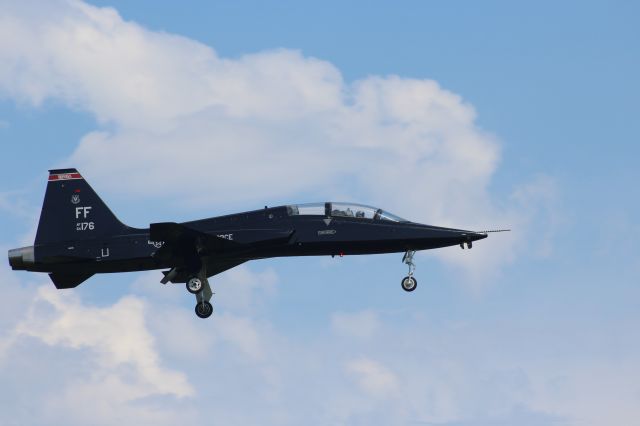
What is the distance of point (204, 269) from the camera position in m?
46.2

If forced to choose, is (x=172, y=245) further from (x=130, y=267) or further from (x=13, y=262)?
(x=13, y=262)

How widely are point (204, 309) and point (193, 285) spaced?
3.64ft

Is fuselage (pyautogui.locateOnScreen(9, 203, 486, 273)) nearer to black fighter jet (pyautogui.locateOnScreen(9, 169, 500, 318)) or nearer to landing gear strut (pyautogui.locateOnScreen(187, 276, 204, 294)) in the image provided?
black fighter jet (pyautogui.locateOnScreen(9, 169, 500, 318))

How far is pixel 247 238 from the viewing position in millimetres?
45594

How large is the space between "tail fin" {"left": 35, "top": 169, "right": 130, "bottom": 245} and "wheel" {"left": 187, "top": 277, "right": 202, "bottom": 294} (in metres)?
3.24

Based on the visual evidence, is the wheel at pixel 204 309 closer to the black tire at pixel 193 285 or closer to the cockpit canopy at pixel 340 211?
the black tire at pixel 193 285

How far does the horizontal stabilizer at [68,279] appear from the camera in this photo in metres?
47.4

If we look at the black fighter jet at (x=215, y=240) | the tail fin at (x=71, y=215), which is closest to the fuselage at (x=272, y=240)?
the black fighter jet at (x=215, y=240)

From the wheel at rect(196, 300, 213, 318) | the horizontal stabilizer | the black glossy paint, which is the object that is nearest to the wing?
the black glossy paint

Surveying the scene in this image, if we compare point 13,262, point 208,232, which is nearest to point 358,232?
point 208,232

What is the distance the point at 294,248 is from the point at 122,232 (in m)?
6.58

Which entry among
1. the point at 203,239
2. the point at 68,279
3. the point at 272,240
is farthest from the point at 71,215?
the point at 272,240

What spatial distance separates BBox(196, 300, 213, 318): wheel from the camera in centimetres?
4631

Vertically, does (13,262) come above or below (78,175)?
below
